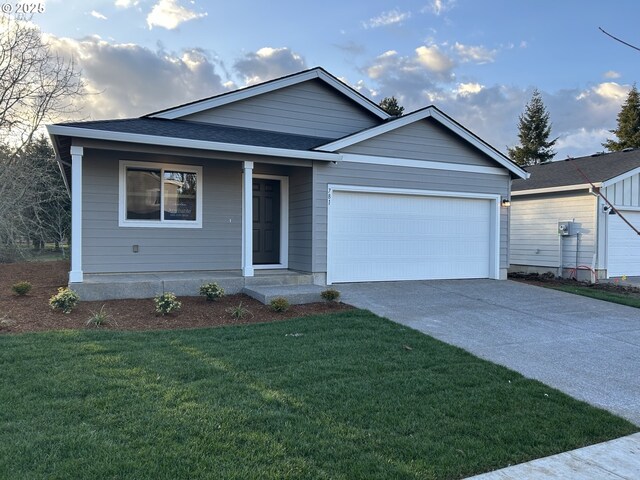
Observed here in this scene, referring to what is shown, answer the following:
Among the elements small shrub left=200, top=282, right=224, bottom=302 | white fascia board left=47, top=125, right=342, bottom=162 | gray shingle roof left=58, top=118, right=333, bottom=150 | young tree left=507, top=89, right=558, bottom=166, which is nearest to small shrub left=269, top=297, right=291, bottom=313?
small shrub left=200, top=282, right=224, bottom=302

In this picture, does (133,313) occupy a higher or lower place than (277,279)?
lower

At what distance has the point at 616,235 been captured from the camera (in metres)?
14.1

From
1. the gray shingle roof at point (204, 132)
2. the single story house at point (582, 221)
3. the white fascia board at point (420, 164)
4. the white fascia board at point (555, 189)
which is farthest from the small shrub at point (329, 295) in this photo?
the single story house at point (582, 221)

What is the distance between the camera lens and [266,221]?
10844 mm

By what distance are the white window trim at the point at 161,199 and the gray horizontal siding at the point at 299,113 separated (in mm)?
1478

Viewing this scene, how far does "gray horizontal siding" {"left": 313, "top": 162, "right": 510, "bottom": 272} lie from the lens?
9.87 metres

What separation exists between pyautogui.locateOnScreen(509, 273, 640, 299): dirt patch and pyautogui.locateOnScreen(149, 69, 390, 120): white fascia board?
6.58m

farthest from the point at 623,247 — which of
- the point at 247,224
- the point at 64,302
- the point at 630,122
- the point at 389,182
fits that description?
the point at 630,122

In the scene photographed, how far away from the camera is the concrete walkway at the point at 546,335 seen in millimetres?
3205

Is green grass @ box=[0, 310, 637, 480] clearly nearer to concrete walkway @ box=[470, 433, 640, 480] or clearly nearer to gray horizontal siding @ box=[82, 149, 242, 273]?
concrete walkway @ box=[470, 433, 640, 480]

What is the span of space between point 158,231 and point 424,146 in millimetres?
6418

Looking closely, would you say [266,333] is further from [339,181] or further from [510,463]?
[339,181]

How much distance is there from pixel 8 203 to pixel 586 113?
54.3ft

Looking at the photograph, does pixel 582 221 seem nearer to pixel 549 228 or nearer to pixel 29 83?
pixel 549 228
